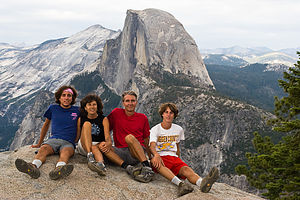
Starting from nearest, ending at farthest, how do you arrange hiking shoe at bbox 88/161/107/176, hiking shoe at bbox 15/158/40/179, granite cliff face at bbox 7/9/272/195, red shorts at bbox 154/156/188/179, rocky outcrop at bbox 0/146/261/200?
rocky outcrop at bbox 0/146/261/200 < hiking shoe at bbox 15/158/40/179 < hiking shoe at bbox 88/161/107/176 < red shorts at bbox 154/156/188/179 < granite cliff face at bbox 7/9/272/195

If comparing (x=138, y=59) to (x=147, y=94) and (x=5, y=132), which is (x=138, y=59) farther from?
(x=5, y=132)

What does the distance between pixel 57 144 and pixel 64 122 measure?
793 millimetres

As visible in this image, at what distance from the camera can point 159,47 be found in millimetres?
121625

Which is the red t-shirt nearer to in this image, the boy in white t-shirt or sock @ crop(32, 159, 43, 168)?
the boy in white t-shirt

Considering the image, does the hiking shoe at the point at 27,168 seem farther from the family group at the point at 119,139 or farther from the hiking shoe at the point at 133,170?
the hiking shoe at the point at 133,170

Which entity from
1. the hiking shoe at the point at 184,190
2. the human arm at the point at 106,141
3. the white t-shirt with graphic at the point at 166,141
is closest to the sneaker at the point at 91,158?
the human arm at the point at 106,141

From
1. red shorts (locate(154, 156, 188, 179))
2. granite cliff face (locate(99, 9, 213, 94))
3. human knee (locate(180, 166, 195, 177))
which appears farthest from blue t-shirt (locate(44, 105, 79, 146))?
granite cliff face (locate(99, 9, 213, 94))

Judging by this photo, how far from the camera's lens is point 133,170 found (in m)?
8.14

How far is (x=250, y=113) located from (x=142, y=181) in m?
79.8

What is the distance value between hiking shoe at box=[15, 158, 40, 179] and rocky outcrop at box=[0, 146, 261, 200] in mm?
163

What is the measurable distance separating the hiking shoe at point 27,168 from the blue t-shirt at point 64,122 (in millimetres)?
1876

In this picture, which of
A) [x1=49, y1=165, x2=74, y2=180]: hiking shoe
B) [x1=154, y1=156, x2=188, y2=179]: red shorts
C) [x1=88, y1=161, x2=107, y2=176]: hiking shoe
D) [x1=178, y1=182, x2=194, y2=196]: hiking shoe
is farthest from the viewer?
[x1=154, y1=156, x2=188, y2=179]: red shorts

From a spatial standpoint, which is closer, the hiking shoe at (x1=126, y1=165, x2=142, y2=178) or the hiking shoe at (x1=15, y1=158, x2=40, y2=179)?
the hiking shoe at (x1=15, y1=158, x2=40, y2=179)

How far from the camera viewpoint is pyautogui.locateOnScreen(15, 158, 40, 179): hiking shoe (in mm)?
7237
